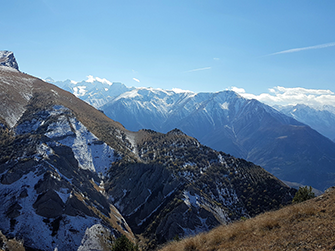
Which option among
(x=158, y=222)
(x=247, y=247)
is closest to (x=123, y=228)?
(x=158, y=222)

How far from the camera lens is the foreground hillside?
1167 centimetres

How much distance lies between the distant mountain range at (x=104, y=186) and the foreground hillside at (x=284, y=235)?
117ft

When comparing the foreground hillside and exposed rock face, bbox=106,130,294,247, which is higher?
the foreground hillside

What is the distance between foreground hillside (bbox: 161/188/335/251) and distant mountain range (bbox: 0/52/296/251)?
35528mm

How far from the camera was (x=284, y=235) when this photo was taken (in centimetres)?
1320

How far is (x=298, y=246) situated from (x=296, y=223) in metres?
3.81

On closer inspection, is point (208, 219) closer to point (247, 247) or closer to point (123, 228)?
point (123, 228)

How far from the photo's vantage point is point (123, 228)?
2170 inches

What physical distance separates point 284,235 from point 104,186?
236ft

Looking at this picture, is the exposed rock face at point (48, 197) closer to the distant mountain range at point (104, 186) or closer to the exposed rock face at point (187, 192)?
the distant mountain range at point (104, 186)

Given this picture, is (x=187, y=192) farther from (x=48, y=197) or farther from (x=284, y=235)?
(x=284, y=235)

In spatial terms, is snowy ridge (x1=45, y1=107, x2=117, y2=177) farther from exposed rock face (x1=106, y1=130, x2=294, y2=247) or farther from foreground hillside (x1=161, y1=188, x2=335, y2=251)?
foreground hillside (x1=161, y1=188, x2=335, y2=251)

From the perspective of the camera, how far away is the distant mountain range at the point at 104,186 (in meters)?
43.2

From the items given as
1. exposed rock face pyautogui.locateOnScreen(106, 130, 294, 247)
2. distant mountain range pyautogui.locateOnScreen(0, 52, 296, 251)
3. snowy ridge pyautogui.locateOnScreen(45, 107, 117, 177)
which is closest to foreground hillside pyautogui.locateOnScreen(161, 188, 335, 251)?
distant mountain range pyautogui.locateOnScreen(0, 52, 296, 251)
